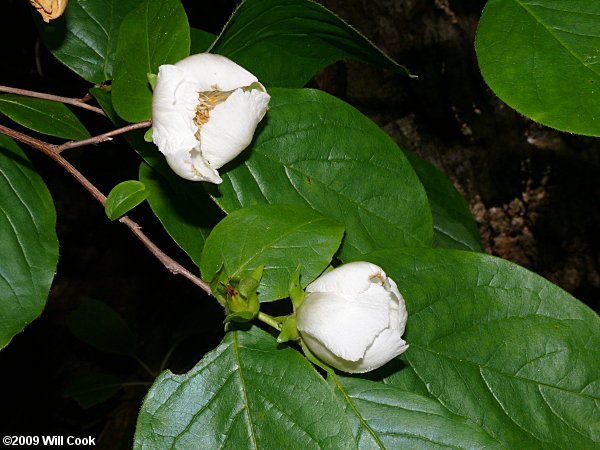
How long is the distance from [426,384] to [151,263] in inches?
40.7

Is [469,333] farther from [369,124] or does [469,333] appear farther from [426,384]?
[369,124]

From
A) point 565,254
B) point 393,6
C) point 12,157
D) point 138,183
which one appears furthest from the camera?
point 565,254

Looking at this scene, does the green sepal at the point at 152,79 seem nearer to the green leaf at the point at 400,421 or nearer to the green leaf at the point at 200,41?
the green leaf at the point at 200,41

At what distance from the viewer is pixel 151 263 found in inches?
67.3

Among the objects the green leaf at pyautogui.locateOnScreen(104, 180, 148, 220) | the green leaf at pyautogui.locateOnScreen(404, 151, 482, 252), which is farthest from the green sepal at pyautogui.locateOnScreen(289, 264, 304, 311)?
the green leaf at pyautogui.locateOnScreen(404, 151, 482, 252)

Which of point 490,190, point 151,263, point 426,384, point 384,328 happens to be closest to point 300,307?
point 384,328

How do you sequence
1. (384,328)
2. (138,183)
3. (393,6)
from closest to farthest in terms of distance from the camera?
(384,328) → (138,183) → (393,6)

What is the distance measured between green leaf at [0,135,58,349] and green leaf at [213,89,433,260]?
30cm

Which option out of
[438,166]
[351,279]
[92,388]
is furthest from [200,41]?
[92,388]

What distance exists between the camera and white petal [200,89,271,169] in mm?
782

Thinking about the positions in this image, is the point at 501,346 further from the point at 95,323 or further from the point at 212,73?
the point at 95,323

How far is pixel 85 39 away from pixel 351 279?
2.14ft

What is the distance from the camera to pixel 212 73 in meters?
0.77

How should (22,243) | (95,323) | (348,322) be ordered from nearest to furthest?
(348,322)
(22,243)
(95,323)
